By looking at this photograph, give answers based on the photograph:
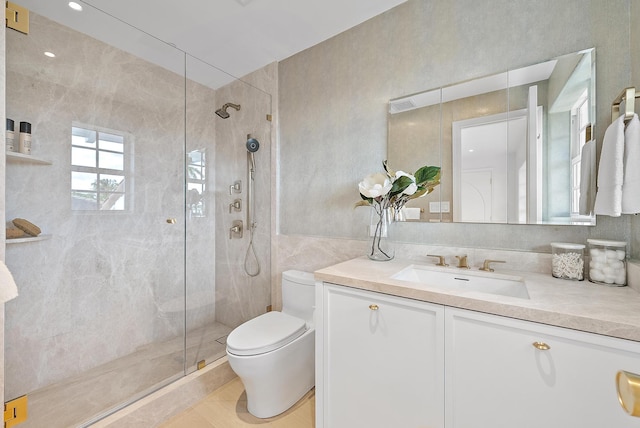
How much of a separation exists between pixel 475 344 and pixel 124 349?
7.42 feet

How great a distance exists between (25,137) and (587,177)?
2.80 metres

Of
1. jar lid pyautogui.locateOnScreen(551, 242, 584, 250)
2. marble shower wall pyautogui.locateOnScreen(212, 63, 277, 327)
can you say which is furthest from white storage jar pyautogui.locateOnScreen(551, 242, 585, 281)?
marble shower wall pyautogui.locateOnScreen(212, 63, 277, 327)

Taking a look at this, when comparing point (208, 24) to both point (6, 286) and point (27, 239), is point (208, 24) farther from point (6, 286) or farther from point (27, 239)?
point (6, 286)

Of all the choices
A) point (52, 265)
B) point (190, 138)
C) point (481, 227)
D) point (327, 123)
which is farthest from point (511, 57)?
point (52, 265)

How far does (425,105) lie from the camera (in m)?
1.54

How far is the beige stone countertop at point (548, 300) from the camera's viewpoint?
71 cm

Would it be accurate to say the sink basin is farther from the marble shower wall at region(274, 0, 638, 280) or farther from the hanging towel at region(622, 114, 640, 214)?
the hanging towel at region(622, 114, 640, 214)

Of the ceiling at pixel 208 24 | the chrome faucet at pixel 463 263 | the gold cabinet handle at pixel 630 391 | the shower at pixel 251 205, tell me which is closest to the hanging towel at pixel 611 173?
the chrome faucet at pixel 463 263

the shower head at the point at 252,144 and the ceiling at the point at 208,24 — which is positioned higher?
the ceiling at the point at 208,24

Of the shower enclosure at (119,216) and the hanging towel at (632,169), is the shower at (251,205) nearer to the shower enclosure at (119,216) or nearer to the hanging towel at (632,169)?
the shower enclosure at (119,216)

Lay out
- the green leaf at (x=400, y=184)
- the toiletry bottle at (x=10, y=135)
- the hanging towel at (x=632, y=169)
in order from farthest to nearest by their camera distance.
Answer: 1. the green leaf at (x=400, y=184)
2. the toiletry bottle at (x=10, y=135)
3. the hanging towel at (x=632, y=169)

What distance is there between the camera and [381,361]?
1.07 metres

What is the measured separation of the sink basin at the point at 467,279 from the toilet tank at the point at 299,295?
72cm

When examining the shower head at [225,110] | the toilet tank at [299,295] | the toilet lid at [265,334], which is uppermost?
the shower head at [225,110]
